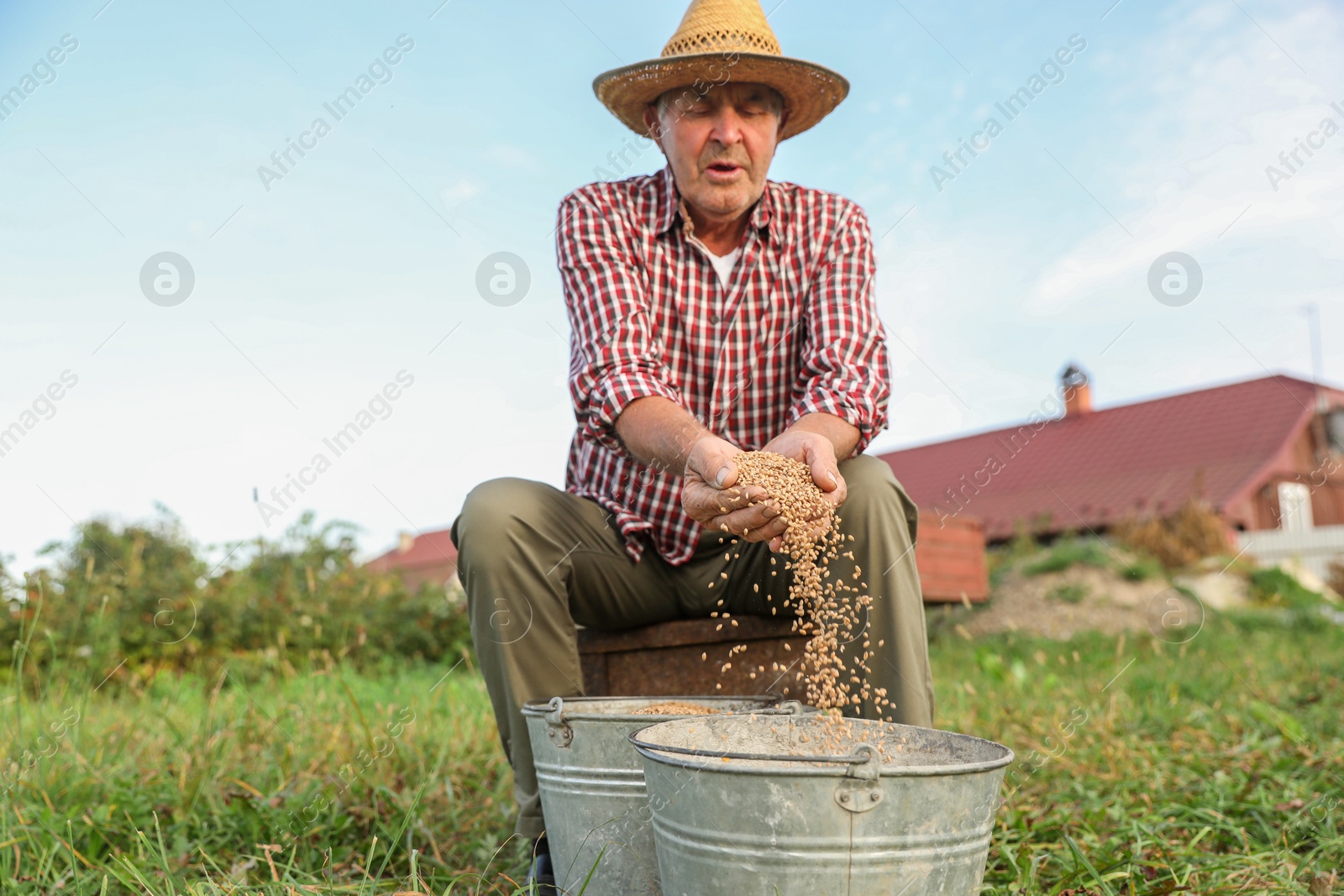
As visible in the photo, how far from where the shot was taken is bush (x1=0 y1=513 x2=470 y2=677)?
198 inches

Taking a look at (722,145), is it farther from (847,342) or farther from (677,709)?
(677,709)

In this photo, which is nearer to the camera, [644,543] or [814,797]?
[814,797]

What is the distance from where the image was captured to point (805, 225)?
2.65 meters

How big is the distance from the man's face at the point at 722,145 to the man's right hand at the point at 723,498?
0.82 meters

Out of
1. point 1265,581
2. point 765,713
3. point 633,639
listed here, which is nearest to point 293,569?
point 633,639

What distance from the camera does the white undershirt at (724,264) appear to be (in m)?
2.64

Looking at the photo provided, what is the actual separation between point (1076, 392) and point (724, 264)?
60.6 ft

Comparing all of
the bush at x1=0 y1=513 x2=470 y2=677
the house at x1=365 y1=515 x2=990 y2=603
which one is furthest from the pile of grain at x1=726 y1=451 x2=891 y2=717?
the house at x1=365 y1=515 x2=990 y2=603

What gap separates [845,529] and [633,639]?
74 cm

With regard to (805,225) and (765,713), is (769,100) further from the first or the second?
(765,713)

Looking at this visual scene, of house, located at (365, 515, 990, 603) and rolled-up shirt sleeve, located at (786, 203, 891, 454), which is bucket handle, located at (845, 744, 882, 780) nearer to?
rolled-up shirt sleeve, located at (786, 203, 891, 454)

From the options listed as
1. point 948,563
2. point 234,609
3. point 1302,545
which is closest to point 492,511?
point 234,609

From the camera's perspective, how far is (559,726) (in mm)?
1743

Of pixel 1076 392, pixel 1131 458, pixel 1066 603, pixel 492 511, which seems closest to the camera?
pixel 492 511
